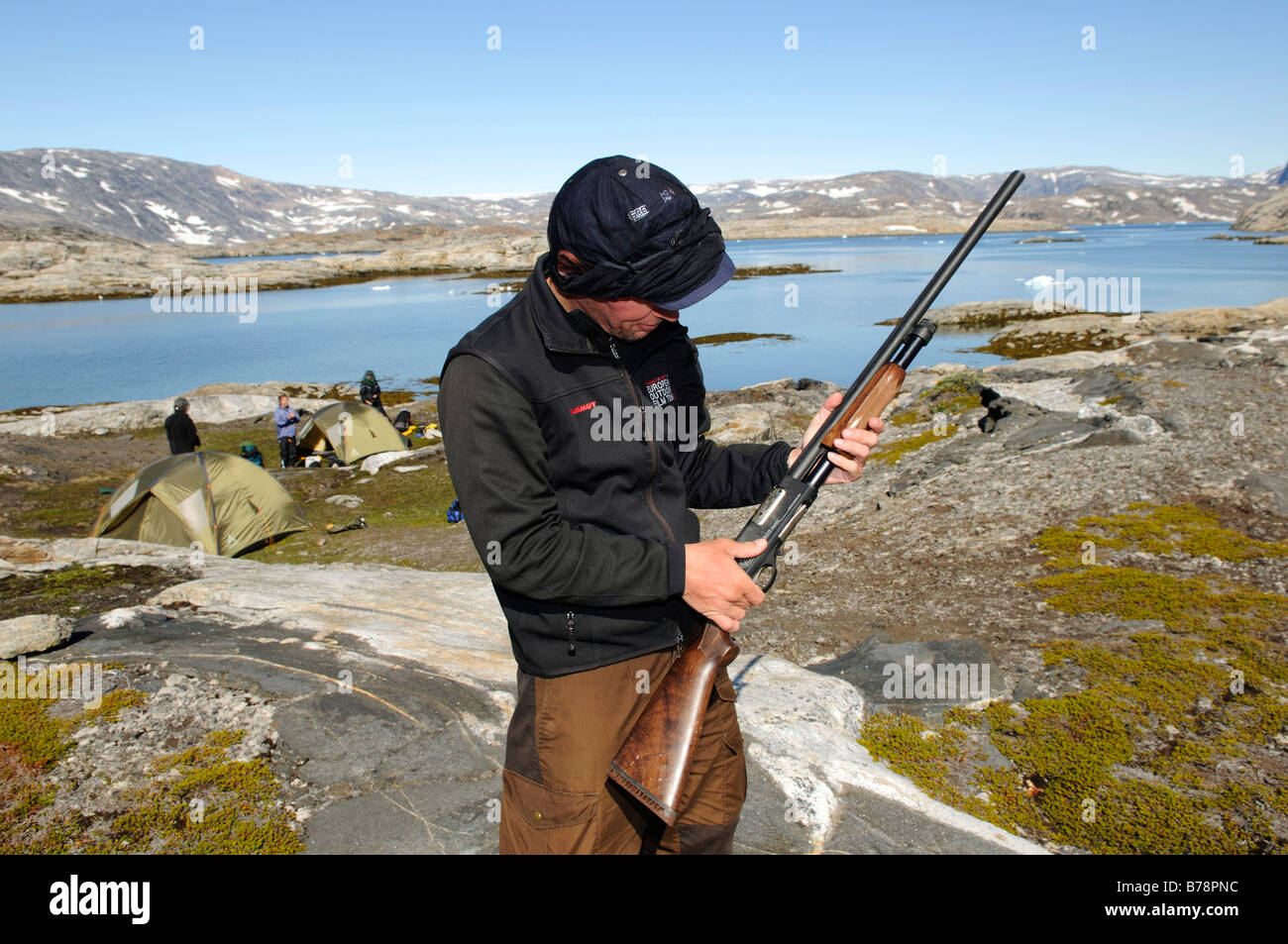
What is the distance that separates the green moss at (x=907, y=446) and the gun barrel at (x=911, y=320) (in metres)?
13.3

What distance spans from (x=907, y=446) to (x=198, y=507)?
1695 cm

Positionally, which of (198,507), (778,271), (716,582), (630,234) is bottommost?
(198,507)

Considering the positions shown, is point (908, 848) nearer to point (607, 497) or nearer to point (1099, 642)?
point (607, 497)

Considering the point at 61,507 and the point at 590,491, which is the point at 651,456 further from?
the point at 61,507

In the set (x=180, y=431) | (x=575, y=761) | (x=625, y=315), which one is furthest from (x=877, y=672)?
(x=180, y=431)

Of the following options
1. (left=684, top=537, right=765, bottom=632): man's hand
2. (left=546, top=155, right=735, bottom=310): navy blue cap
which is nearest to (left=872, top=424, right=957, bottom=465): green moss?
(left=684, top=537, right=765, bottom=632): man's hand

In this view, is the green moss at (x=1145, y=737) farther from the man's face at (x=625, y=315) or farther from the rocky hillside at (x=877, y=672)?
the man's face at (x=625, y=315)

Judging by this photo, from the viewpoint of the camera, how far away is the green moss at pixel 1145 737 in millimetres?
4902

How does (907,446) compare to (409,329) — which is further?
(409,329)

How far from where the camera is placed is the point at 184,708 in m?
4.97

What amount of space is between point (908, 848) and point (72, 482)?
26213 millimetres

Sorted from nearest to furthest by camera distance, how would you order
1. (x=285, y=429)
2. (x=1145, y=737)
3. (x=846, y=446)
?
(x=846, y=446), (x=1145, y=737), (x=285, y=429)

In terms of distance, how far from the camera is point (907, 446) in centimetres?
1753
